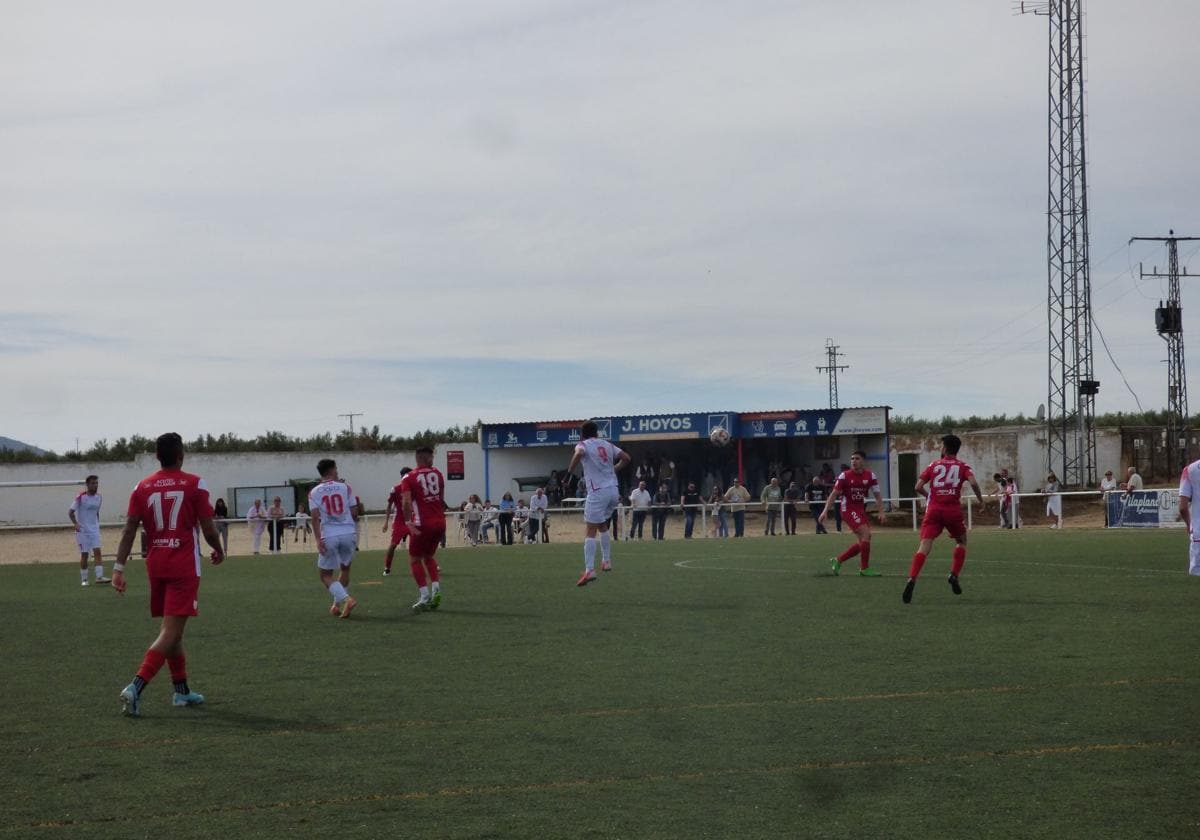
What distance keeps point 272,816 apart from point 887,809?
9.65 ft

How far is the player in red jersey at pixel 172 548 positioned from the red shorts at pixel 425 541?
723 centimetres

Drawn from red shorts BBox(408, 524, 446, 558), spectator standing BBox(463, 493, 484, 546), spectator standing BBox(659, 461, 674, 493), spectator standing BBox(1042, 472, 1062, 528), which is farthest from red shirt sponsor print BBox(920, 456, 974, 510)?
spectator standing BBox(659, 461, 674, 493)

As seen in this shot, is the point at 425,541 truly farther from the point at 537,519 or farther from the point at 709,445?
the point at 709,445

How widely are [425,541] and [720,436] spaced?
3850 cm

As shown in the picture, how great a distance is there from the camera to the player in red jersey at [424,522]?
17078 millimetres

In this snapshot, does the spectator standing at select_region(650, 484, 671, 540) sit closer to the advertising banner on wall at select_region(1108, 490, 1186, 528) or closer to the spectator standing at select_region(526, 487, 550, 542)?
the spectator standing at select_region(526, 487, 550, 542)

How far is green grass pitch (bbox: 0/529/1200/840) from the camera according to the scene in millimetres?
6367

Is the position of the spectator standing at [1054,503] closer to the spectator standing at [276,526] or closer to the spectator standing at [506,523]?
the spectator standing at [506,523]

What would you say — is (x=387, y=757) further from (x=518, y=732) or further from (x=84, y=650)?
(x=84, y=650)

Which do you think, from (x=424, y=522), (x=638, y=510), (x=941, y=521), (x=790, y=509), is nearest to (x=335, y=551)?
(x=424, y=522)

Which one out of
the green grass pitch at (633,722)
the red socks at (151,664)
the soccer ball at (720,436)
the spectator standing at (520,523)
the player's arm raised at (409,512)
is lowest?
the spectator standing at (520,523)

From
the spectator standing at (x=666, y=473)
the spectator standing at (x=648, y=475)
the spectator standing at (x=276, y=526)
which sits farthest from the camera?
the spectator standing at (x=648, y=475)

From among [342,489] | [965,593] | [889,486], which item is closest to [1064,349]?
[889,486]

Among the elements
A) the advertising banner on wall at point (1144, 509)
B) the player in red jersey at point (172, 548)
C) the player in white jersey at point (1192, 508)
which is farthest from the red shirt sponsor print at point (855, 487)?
the advertising banner on wall at point (1144, 509)
